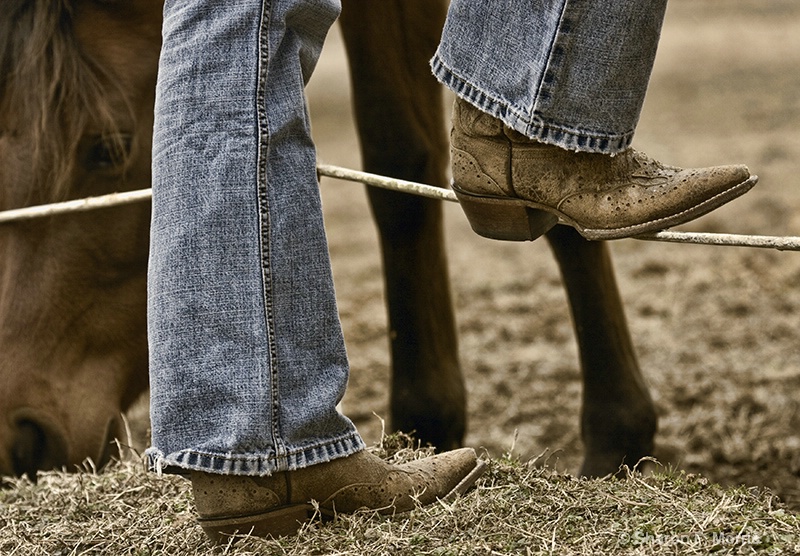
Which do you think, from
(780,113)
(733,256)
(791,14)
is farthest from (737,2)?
(733,256)

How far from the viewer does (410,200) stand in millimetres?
2637

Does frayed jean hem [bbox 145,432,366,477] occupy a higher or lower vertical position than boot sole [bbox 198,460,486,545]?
higher

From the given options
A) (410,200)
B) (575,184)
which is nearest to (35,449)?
(410,200)

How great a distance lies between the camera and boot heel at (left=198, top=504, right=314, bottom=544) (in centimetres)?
146

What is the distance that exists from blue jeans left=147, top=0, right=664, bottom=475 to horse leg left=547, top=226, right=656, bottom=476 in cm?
96

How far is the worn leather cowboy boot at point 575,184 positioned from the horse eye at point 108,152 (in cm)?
89

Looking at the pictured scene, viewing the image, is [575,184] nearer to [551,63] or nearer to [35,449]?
[551,63]

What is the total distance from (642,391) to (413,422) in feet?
1.94

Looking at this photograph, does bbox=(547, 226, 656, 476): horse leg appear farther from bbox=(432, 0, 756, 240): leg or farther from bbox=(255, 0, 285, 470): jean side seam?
bbox=(255, 0, 285, 470): jean side seam

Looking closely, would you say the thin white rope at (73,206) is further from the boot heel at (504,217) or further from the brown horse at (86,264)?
the boot heel at (504,217)

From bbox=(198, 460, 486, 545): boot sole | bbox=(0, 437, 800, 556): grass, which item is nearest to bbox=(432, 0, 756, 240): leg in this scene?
bbox=(0, 437, 800, 556): grass

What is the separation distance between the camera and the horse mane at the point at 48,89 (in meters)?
2.14

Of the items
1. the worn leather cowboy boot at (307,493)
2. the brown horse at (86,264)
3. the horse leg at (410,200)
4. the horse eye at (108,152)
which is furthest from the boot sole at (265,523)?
the horse leg at (410,200)

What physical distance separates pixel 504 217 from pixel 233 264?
18.4 inches
